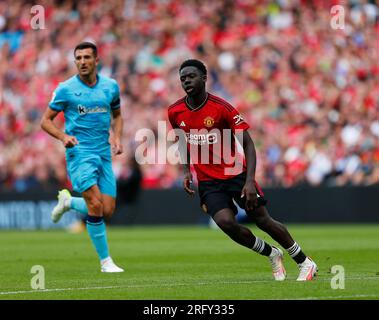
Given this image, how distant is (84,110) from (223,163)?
2482 millimetres

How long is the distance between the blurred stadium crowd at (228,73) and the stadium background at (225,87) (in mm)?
32

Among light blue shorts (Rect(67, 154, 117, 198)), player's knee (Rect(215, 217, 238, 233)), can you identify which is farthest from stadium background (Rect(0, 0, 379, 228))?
player's knee (Rect(215, 217, 238, 233))

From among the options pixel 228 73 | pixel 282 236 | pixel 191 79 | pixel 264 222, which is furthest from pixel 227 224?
pixel 228 73

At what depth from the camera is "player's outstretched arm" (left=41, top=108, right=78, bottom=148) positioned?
12.3 meters

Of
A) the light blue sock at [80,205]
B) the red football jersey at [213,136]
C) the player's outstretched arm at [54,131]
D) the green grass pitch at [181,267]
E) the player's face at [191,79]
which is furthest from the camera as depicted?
the light blue sock at [80,205]

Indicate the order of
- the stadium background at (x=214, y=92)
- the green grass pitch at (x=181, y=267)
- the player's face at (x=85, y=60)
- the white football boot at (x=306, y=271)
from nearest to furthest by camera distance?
the green grass pitch at (x=181, y=267), the white football boot at (x=306, y=271), the player's face at (x=85, y=60), the stadium background at (x=214, y=92)

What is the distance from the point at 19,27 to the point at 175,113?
2167 cm

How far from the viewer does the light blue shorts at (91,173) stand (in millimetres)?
12828

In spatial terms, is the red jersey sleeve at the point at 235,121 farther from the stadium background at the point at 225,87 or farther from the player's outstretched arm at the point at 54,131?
the stadium background at the point at 225,87

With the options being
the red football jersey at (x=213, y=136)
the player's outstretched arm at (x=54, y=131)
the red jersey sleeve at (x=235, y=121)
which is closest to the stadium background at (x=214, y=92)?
the player's outstretched arm at (x=54, y=131)

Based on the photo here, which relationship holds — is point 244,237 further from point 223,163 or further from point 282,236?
point 223,163

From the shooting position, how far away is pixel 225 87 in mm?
28141

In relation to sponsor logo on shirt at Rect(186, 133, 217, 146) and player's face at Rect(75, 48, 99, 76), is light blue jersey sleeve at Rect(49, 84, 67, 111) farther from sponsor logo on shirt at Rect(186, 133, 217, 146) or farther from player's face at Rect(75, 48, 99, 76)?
sponsor logo on shirt at Rect(186, 133, 217, 146)

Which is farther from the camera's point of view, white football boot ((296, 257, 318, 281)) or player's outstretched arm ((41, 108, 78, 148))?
player's outstretched arm ((41, 108, 78, 148))
